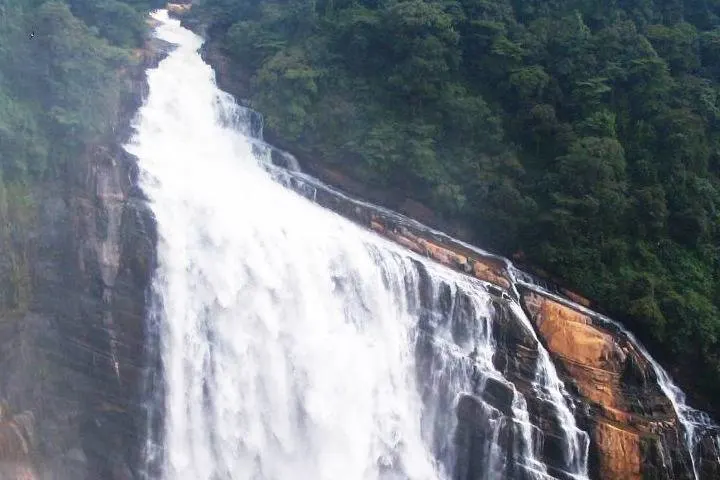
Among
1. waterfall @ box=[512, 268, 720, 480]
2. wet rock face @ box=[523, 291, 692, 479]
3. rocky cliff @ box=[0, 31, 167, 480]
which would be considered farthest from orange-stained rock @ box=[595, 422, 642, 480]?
rocky cliff @ box=[0, 31, 167, 480]

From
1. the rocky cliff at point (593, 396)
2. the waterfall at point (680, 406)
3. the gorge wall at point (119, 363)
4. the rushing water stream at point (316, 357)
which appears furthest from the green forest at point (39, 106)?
the waterfall at point (680, 406)

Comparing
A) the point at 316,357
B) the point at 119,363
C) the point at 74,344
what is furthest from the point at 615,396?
the point at 74,344

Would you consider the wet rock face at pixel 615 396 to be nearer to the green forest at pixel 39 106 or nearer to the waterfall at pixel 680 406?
the waterfall at pixel 680 406

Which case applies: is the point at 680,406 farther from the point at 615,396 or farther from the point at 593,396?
the point at 593,396

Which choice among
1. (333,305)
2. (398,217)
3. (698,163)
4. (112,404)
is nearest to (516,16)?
(698,163)

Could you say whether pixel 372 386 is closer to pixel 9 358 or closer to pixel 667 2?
pixel 9 358

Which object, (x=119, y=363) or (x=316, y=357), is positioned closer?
(x=119, y=363)
